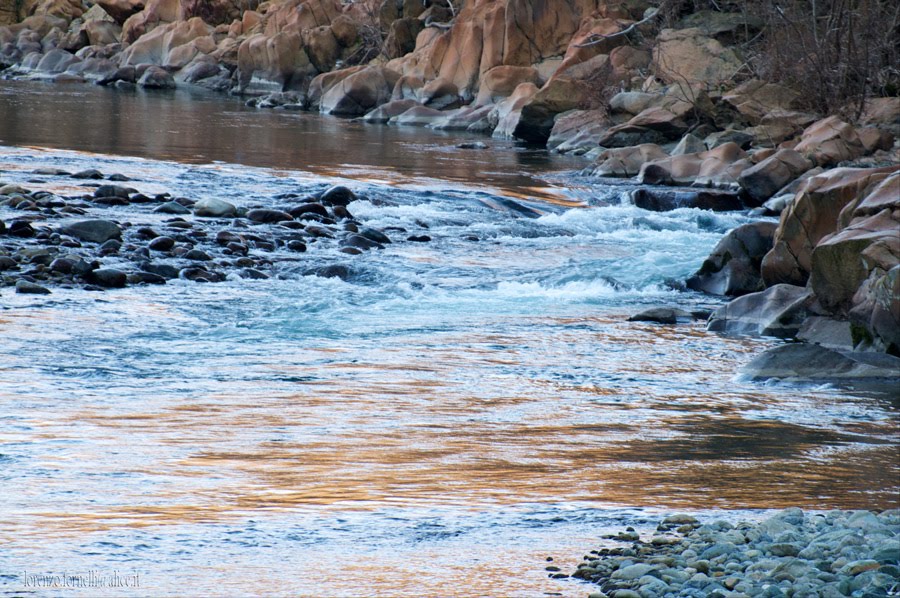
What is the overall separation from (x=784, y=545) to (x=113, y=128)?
21.0m

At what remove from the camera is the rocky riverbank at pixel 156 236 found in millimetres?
9438

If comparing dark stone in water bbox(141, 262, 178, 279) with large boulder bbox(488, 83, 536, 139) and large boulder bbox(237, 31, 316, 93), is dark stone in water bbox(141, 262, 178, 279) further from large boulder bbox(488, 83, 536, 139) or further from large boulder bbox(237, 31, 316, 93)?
large boulder bbox(237, 31, 316, 93)

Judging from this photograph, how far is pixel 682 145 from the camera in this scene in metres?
20.1

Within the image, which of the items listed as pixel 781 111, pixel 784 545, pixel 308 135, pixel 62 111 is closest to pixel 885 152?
pixel 781 111

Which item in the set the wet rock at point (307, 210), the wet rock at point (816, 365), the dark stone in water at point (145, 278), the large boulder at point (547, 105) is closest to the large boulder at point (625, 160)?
the large boulder at point (547, 105)

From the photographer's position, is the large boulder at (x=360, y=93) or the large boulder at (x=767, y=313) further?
the large boulder at (x=360, y=93)

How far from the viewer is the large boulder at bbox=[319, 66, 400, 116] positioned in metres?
32.2

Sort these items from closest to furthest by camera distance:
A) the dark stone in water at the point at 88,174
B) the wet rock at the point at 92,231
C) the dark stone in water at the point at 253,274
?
the dark stone in water at the point at 253,274, the wet rock at the point at 92,231, the dark stone in water at the point at 88,174

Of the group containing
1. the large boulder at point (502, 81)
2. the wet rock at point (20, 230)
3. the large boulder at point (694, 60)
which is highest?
the large boulder at point (694, 60)

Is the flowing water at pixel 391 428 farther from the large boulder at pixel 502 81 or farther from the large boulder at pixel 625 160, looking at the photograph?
the large boulder at pixel 502 81

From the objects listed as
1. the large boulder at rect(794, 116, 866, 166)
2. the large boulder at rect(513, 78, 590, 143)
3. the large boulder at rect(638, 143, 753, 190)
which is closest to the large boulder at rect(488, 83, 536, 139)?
the large boulder at rect(513, 78, 590, 143)

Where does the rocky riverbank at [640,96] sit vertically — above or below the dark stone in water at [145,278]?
above

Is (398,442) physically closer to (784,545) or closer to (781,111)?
(784,545)

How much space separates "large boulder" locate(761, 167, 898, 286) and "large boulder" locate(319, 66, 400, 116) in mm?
23591
